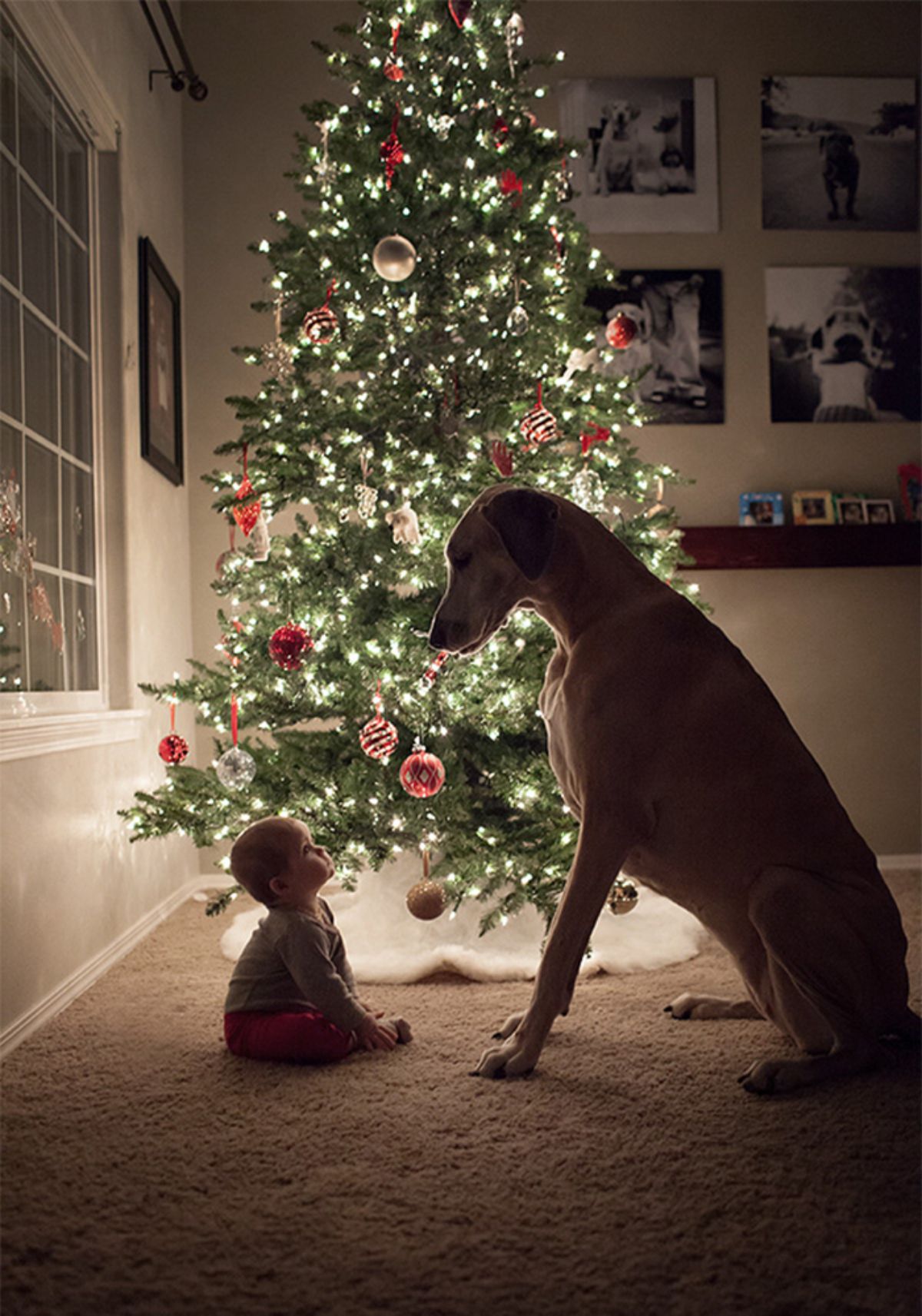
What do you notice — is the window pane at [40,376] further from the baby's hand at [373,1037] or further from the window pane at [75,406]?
the baby's hand at [373,1037]

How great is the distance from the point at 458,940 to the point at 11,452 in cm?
175

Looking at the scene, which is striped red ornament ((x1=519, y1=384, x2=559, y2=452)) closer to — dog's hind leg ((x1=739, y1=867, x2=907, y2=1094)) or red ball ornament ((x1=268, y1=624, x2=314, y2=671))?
red ball ornament ((x1=268, y1=624, x2=314, y2=671))

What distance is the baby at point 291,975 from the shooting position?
214 centimetres

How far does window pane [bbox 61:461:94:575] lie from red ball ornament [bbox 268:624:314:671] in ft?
2.42

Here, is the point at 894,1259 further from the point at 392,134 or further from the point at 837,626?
the point at 837,626

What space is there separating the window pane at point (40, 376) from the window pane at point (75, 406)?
0.25 feet

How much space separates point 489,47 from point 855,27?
2.61 m

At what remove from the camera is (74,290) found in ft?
10.7

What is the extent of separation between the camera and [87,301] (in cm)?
334

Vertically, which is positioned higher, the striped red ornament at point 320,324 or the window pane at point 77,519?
the striped red ornament at point 320,324

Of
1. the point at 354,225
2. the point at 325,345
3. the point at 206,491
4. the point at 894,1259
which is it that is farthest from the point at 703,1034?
the point at 206,491

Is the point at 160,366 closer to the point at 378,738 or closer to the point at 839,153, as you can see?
the point at 378,738

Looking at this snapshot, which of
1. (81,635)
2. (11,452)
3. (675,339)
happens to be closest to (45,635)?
(81,635)

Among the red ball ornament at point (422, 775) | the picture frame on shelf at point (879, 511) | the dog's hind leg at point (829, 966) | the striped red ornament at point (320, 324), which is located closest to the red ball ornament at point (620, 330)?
the striped red ornament at point (320, 324)
